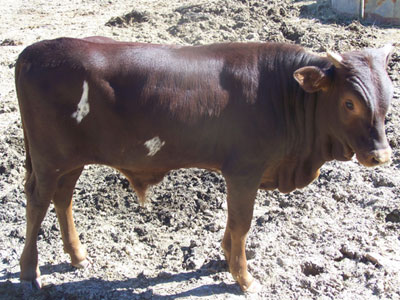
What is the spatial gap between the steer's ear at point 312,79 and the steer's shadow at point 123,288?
1674 mm

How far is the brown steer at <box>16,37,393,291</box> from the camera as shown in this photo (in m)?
3.52

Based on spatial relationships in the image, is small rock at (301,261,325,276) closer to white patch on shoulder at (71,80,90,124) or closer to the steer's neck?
the steer's neck

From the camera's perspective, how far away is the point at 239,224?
12.9 feet

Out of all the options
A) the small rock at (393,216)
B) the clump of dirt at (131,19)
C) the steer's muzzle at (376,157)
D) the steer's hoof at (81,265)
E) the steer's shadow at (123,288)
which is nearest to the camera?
the steer's muzzle at (376,157)

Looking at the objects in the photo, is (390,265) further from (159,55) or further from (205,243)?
(159,55)

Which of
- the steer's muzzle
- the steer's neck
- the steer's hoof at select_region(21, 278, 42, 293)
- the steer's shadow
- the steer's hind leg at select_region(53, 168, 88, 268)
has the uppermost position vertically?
the steer's neck

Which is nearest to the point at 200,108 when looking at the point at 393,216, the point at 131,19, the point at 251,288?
the point at 251,288

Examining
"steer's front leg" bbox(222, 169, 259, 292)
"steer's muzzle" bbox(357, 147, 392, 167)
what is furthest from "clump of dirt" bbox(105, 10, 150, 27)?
"steer's muzzle" bbox(357, 147, 392, 167)

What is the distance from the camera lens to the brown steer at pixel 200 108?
3.52 meters

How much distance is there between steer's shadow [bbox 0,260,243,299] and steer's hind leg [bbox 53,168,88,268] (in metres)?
0.23

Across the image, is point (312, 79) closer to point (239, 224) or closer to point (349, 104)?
point (349, 104)

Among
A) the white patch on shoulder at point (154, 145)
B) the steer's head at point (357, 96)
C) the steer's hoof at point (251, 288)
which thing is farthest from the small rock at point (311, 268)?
the white patch on shoulder at point (154, 145)

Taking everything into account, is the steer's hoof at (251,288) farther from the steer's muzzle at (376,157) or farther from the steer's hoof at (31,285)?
the steer's hoof at (31,285)

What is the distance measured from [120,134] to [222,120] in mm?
710
